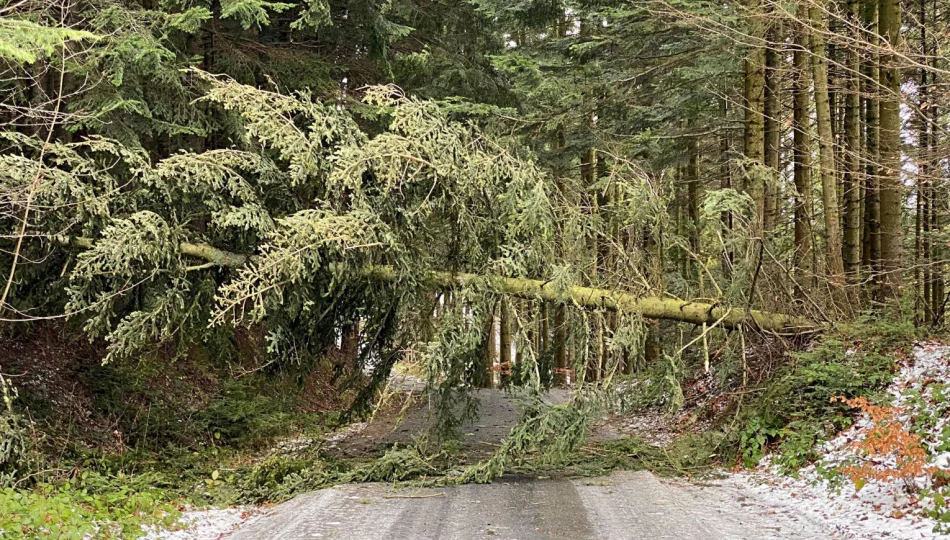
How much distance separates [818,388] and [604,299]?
273 centimetres

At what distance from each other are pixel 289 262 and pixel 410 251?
1.73 metres

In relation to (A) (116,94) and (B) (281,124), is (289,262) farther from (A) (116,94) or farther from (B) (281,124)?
(A) (116,94)

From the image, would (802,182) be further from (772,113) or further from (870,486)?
(870,486)

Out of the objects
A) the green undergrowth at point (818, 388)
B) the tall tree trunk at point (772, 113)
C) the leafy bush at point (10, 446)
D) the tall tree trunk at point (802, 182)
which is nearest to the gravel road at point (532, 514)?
the green undergrowth at point (818, 388)

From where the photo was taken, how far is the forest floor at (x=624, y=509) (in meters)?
5.36

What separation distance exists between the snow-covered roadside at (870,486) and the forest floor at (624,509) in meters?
0.01

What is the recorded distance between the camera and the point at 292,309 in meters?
7.81

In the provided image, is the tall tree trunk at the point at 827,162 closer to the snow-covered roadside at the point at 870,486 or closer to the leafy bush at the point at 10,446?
the snow-covered roadside at the point at 870,486

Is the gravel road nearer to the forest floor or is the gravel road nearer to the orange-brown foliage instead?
the forest floor

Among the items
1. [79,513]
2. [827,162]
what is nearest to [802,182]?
[827,162]

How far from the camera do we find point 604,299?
8.35 metres

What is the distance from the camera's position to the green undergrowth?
7.44 meters

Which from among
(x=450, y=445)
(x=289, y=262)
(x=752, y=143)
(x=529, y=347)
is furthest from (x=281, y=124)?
(x=752, y=143)

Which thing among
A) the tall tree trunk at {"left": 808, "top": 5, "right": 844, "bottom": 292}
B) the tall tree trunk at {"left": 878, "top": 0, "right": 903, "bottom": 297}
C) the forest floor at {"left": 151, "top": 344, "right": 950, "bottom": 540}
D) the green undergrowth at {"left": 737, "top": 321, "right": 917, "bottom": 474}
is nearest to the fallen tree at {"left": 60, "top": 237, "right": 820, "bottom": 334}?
the green undergrowth at {"left": 737, "top": 321, "right": 917, "bottom": 474}
